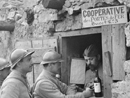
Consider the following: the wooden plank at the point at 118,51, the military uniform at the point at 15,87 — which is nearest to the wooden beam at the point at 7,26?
the wooden plank at the point at 118,51

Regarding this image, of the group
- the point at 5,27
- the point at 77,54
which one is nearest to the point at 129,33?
the point at 77,54

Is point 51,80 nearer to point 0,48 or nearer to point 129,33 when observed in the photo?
point 129,33

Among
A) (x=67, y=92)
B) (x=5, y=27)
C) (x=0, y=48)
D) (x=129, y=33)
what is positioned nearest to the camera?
(x=129, y=33)

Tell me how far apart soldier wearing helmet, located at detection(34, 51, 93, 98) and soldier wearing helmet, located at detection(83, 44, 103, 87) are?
0.91 m

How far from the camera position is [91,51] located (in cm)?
592

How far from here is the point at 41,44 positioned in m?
5.94

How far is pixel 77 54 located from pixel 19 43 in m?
1.21

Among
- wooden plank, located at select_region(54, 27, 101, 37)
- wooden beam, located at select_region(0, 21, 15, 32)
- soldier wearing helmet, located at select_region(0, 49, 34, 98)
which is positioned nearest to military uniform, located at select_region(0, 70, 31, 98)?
soldier wearing helmet, located at select_region(0, 49, 34, 98)

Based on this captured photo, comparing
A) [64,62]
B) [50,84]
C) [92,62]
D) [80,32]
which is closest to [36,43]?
[64,62]

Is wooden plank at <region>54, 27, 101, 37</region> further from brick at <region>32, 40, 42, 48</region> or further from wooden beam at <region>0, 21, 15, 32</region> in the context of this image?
wooden beam at <region>0, 21, 15, 32</region>

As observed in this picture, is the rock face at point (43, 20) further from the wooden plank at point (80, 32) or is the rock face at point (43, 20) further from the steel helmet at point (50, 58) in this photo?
the steel helmet at point (50, 58)

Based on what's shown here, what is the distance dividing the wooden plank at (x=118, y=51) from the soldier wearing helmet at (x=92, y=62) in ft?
3.67

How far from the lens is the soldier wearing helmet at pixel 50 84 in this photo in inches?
178

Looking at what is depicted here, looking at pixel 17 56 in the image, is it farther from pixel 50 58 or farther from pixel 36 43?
pixel 36 43
